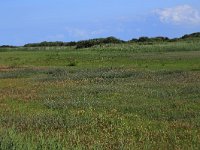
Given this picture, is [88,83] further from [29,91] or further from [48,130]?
[48,130]

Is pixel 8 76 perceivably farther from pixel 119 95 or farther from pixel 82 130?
pixel 82 130

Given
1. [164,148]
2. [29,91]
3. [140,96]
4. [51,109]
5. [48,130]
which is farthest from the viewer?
[29,91]

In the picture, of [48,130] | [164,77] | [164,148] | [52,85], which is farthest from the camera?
[164,77]

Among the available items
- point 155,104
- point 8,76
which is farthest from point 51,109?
point 8,76

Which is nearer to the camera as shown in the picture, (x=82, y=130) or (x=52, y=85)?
(x=82, y=130)

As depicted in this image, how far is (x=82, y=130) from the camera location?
650 inches

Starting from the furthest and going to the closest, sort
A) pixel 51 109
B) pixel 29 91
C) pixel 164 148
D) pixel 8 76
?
pixel 8 76 < pixel 29 91 < pixel 51 109 < pixel 164 148

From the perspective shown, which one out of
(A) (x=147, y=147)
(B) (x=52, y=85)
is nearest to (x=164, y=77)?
(B) (x=52, y=85)

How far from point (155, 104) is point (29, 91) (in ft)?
31.2

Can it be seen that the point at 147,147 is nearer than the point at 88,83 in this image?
Yes

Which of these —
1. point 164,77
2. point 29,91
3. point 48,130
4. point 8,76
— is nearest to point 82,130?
point 48,130

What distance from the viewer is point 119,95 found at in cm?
2544

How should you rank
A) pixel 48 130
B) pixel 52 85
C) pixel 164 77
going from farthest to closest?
pixel 164 77
pixel 52 85
pixel 48 130

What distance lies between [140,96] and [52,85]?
8910 mm
